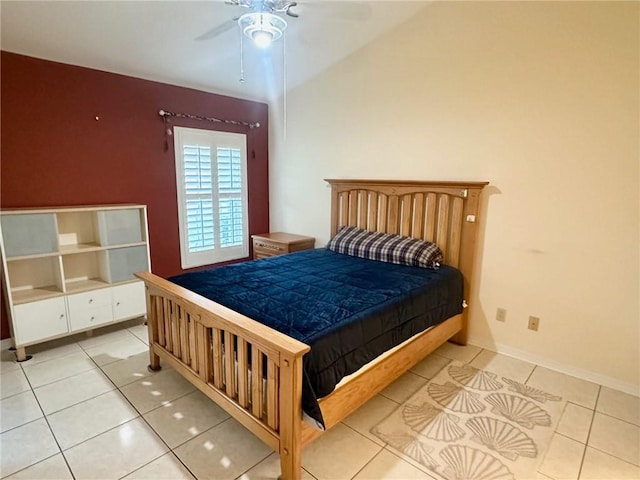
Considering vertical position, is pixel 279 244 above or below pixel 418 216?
below

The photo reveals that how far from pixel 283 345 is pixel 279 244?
8.53 feet

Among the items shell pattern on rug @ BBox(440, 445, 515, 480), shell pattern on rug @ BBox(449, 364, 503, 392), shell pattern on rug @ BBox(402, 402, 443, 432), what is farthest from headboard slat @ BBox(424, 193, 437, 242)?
shell pattern on rug @ BBox(440, 445, 515, 480)

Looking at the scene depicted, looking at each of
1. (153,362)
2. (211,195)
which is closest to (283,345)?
(153,362)

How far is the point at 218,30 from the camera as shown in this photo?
285 cm

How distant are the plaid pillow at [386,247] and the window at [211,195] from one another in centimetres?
140

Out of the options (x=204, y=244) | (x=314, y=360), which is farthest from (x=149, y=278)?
(x=204, y=244)

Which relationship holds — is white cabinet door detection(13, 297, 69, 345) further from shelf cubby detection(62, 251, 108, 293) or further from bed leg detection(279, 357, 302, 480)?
bed leg detection(279, 357, 302, 480)

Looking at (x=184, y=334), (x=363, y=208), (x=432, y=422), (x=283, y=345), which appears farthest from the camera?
(x=363, y=208)

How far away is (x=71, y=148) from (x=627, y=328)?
4543 mm

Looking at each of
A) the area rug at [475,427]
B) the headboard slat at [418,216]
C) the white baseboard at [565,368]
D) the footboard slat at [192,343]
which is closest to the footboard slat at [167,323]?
the footboard slat at [192,343]

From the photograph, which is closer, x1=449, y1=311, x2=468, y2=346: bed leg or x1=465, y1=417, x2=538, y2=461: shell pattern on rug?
x1=465, y1=417, x2=538, y2=461: shell pattern on rug

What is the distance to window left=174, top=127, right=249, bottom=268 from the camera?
3914 millimetres

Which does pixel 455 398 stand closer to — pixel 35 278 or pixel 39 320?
pixel 39 320

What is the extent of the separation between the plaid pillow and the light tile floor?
85 centimetres
